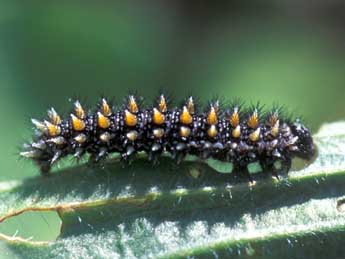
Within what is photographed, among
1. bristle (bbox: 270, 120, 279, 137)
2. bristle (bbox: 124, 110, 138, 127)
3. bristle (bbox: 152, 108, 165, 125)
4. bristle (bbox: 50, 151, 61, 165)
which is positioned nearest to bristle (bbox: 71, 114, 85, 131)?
bristle (bbox: 50, 151, 61, 165)

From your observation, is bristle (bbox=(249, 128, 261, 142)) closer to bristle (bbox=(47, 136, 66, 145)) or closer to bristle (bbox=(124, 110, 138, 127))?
bristle (bbox=(124, 110, 138, 127))

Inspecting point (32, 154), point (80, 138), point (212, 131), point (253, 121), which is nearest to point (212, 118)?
point (212, 131)

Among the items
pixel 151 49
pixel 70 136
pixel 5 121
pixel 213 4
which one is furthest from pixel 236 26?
pixel 70 136

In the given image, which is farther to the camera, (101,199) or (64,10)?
(64,10)

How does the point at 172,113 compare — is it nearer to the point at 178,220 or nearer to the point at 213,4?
the point at 178,220

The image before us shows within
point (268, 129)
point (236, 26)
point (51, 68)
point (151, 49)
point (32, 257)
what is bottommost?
point (32, 257)

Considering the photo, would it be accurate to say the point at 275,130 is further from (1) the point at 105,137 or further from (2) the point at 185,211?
(1) the point at 105,137
